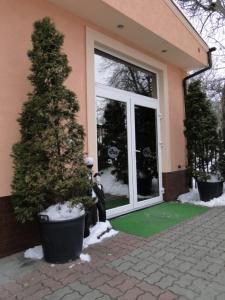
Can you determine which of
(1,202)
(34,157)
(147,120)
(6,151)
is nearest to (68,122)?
(34,157)

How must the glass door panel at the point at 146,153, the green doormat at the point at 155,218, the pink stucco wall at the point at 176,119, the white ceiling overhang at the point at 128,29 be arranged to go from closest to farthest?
the white ceiling overhang at the point at 128,29
the green doormat at the point at 155,218
the glass door panel at the point at 146,153
the pink stucco wall at the point at 176,119

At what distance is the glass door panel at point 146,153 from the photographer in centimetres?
591

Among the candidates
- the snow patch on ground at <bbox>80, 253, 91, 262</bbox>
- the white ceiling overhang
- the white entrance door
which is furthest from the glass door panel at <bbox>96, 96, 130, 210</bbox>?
the snow patch on ground at <bbox>80, 253, 91, 262</bbox>

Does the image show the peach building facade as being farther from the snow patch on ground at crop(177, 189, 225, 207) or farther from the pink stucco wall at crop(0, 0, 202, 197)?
the snow patch on ground at crop(177, 189, 225, 207)

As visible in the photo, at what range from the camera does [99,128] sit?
5.07 meters

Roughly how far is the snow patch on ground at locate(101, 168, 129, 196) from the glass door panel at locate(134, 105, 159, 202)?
16.9 inches

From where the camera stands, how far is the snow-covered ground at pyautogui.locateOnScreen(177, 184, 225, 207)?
6.10 m

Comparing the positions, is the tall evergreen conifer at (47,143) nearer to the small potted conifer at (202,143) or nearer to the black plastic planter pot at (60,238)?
the black plastic planter pot at (60,238)

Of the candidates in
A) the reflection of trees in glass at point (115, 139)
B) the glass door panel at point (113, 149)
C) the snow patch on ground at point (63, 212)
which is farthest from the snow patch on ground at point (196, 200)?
the snow patch on ground at point (63, 212)

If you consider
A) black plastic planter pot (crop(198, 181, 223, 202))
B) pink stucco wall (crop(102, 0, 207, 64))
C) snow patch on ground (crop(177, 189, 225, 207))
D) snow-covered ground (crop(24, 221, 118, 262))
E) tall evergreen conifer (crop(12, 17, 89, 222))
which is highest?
pink stucco wall (crop(102, 0, 207, 64))

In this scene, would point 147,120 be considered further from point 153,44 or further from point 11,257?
point 11,257

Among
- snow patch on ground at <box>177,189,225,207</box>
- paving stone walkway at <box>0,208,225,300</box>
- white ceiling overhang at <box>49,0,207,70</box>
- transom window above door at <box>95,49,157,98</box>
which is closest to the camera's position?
paving stone walkway at <box>0,208,225,300</box>

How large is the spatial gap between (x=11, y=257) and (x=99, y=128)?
7.77 ft

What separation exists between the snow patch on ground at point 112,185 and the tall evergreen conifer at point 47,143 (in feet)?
5.12
